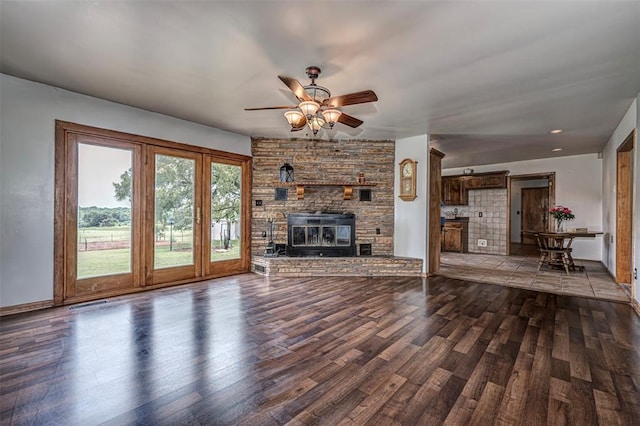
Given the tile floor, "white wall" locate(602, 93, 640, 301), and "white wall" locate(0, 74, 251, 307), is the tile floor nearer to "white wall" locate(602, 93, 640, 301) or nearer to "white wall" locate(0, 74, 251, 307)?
"white wall" locate(602, 93, 640, 301)

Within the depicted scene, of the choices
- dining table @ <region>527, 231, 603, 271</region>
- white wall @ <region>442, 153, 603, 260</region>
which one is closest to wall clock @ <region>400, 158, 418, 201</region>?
dining table @ <region>527, 231, 603, 271</region>

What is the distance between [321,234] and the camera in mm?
5473

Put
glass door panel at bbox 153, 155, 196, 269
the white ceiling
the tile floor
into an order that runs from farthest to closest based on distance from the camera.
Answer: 1. glass door panel at bbox 153, 155, 196, 269
2. the tile floor
3. the white ceiling

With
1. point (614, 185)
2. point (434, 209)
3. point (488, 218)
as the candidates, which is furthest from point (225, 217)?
point (488, 218)

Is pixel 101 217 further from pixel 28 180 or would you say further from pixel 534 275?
pixel 534 275

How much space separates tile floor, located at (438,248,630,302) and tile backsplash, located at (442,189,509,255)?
0.83m

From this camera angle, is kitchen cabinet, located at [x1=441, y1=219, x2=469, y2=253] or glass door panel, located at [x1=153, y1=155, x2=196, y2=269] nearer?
glass door panel, located at [x1=153, y1=155, x2=196, y2=269]

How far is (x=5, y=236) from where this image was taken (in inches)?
122

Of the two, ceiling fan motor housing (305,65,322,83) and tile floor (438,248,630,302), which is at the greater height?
ceiling fan motor housing (305,65,322,83)

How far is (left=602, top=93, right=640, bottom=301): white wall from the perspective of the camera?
349 centimetres

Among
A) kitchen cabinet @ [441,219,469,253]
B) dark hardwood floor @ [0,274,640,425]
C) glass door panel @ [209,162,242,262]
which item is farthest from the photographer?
kitchen cabinet @ [441,219,469,253]

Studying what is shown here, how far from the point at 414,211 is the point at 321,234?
1.77 m

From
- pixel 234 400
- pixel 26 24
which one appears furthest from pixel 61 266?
pixel 234 400

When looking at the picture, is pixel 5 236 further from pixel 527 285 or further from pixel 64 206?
pixel 527 285
